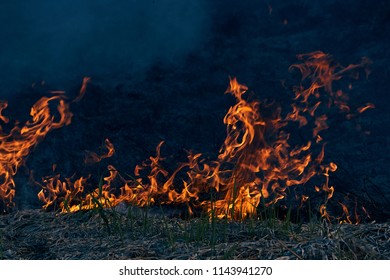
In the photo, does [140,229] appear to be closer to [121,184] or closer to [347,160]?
Result: [121,184]

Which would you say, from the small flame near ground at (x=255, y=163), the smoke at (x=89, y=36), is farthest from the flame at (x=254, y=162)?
the smoke at (x=89, y=36)

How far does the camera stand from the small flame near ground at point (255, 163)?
4902mm

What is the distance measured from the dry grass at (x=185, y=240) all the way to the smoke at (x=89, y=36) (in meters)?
1.78

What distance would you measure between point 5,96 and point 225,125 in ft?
6.49

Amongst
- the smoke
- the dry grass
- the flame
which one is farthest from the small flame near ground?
the dry grass

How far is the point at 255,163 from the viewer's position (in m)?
4.88

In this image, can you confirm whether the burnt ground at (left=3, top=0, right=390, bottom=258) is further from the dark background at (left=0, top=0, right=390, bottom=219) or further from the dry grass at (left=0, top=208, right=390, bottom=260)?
the dry grass at (left=0, top=208, right=390, bottom=260)

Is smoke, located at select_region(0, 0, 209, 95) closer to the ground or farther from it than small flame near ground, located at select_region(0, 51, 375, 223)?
farther from it

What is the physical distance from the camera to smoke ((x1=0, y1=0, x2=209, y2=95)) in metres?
5.52

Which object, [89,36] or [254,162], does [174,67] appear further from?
[254,162]

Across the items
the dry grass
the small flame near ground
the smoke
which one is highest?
the smoke

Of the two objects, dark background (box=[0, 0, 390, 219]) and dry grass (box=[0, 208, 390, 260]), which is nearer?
dry grass (box=[0, 208, 390, 260])

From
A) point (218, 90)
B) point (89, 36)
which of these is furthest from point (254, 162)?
point (89, 36)

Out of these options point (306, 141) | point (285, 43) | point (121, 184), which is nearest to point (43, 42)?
point (121, 184)
